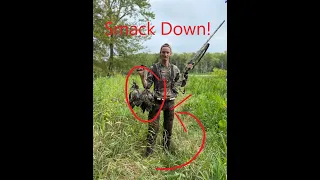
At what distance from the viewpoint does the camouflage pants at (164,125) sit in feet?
7.23

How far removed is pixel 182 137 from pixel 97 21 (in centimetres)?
101

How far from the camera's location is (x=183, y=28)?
85.3 inches

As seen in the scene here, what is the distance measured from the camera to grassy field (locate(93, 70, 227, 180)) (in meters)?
2.13

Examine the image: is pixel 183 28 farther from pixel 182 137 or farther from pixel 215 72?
pixel 182 137

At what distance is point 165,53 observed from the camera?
7.17 feet

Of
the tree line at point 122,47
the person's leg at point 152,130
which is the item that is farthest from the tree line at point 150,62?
the person's leg at point 152,130

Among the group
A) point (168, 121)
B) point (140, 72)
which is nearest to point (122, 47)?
point (140, 72)

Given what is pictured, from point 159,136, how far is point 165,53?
1.96 ft

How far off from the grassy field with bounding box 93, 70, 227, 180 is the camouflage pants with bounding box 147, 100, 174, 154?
0.11ft

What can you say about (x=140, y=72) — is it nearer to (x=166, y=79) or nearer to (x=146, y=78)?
(x=146, y=78)

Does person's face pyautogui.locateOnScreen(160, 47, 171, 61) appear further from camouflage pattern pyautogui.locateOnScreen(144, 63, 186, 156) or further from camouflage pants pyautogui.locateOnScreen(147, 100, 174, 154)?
camouflage pants pyautogui.locateOnScreen(147, 100, 174, 154)

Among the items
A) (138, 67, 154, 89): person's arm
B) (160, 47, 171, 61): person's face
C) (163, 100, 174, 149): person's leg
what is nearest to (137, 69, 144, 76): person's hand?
(138, 67, 154, 89): person's arm

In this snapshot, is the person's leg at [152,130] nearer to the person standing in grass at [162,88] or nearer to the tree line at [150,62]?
the person standing in grass at [162,88]
